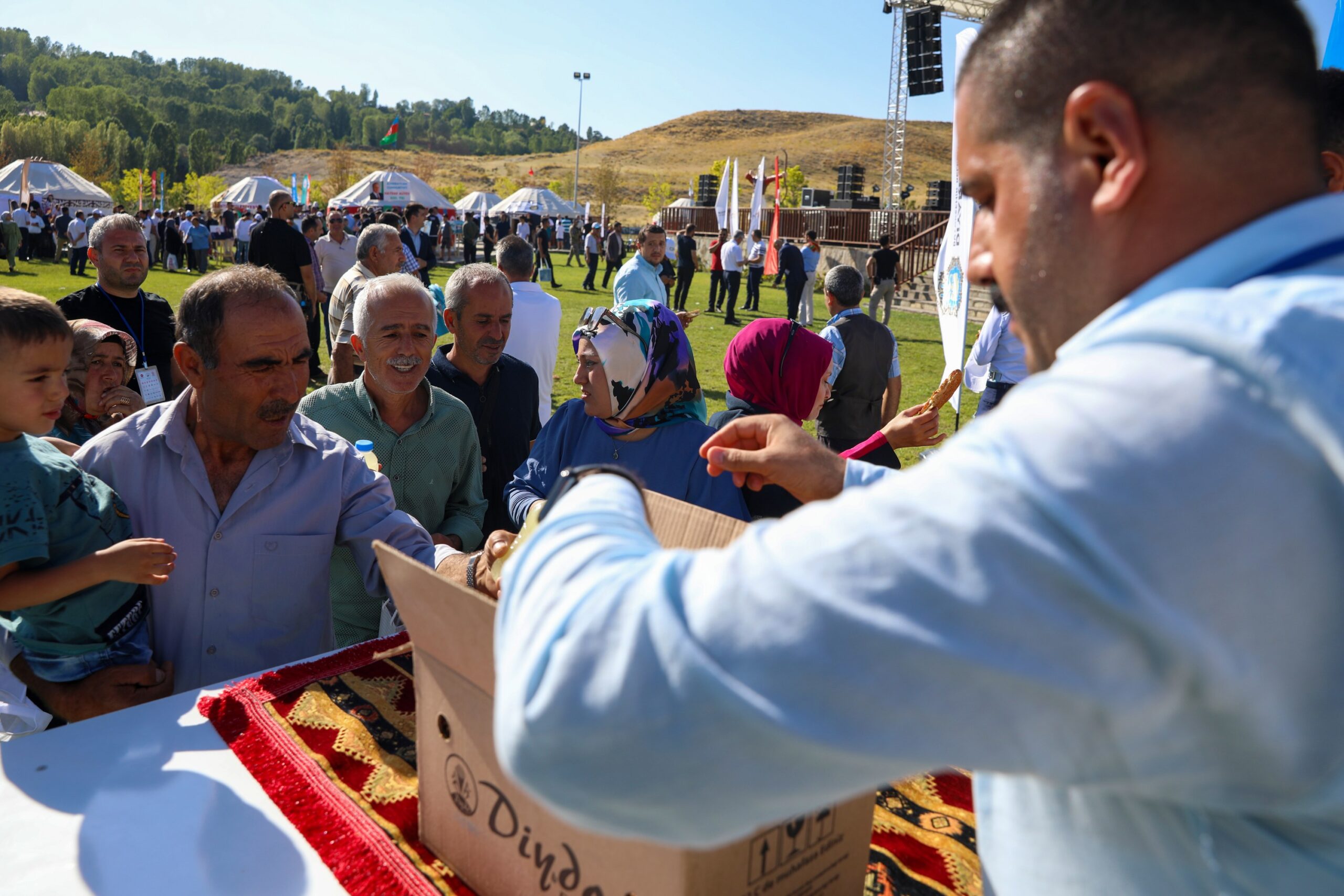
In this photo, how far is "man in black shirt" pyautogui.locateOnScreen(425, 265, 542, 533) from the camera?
427cm

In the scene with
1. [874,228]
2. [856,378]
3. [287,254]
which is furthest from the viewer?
[874,228]

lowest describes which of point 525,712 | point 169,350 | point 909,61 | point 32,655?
point 32,655

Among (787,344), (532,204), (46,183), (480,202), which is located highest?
(480,202)

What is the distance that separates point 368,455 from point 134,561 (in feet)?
2.99

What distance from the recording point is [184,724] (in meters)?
1.81

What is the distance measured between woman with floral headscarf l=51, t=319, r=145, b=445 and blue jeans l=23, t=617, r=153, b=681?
5.35 feet

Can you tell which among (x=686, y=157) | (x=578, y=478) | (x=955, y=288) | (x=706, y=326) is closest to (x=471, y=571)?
(x=578, y=478)

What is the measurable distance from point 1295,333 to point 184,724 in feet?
6.52

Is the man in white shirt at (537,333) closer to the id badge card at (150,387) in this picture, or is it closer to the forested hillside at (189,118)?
the id badge card at (150,387)

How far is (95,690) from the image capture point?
2.09 meters

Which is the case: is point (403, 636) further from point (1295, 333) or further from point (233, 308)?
point (1295, 333)

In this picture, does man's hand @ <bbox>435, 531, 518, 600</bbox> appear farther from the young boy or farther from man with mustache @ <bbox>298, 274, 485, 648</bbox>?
Result: man with mustache @ <bbox>298, 274, 485, 648</bbox>

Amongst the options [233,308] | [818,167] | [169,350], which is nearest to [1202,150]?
[233,308]

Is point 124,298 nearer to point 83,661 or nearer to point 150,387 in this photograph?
point 150,387
